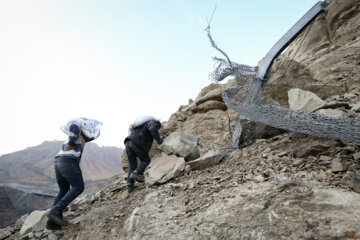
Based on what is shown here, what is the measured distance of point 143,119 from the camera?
12.7 feet

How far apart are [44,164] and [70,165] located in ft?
126

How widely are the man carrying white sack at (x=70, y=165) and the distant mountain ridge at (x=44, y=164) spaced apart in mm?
30305

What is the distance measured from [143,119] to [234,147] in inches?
75.3

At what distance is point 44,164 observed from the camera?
1328 inches

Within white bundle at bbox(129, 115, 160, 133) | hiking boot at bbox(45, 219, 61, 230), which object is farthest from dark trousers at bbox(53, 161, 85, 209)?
white bundle at bbox(129, 115, 160, 133)

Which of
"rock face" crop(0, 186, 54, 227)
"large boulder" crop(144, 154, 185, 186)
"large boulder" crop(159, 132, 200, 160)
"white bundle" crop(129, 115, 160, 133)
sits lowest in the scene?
"rock face" crop(0, 186, 54, 227)

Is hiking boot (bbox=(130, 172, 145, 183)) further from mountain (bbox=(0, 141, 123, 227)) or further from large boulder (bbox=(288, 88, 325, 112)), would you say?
mountain (bbox=(0, 141, 123, 227))

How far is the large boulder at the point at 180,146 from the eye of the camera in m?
3.78

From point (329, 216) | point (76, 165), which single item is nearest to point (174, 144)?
point (76, 165)

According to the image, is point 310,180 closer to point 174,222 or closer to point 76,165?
point 174,222

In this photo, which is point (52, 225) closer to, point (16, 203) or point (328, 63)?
point (328, 63)

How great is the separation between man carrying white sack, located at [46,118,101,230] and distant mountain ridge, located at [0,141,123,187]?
30305 millimetres

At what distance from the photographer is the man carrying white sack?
2713 mm

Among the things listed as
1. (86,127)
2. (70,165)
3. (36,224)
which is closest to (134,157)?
(86,127)
